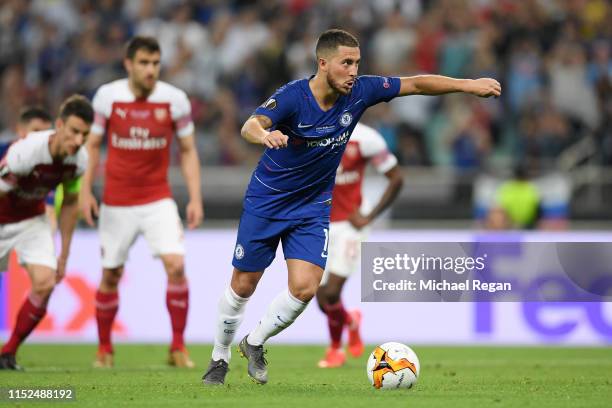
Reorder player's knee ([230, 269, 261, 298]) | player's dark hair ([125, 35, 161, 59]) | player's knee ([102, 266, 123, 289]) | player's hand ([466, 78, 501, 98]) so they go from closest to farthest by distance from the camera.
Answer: player's hand ([466, 78, 501, 98]) → player's knee ([230, 269, 261, 298]) → player's dark hair ([125, 35, 161, 59]) → player's knee ([102, 266, 123, 289])

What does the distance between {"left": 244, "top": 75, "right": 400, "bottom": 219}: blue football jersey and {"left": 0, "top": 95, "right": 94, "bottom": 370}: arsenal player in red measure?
2.36m

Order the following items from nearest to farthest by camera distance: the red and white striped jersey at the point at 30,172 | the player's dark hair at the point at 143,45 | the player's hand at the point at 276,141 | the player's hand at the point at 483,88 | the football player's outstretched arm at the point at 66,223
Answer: the player's hand at the point at 276,141, the player's hand at the point at 483,88, the red and white striped jersey at the point at 30,172, the football player's outstretched arm at the point at 66,223, the player's dark hair at the point at 143,45

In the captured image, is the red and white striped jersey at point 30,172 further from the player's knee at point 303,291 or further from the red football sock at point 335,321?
the player's knee at point 303,291

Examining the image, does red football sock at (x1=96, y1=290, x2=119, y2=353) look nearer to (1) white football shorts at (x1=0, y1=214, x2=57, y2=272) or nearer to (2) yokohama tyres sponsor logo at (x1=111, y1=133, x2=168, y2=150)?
(1) white football shorts at (x1=0, y1=214, x2=57, y2=272)

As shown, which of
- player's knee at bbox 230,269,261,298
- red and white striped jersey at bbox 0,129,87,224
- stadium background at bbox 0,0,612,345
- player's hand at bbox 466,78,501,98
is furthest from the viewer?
stadium background at bbox 0,0,612,345

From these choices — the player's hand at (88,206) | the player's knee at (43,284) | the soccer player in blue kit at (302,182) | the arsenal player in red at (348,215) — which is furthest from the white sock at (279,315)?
the arsenal player in red at (348,215)

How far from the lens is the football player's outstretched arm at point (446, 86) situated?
9.00m

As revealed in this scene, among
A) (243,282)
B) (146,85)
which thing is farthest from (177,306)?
(243,282)

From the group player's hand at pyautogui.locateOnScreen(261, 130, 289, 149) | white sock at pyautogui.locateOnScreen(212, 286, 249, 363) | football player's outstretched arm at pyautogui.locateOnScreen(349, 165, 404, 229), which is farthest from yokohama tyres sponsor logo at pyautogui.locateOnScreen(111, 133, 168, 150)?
player's hand at pyautogui.locateOnScreen(261, 130, 289, 149)

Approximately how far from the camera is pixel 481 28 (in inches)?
752

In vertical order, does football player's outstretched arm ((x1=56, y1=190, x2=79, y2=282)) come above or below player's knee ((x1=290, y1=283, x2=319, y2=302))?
above

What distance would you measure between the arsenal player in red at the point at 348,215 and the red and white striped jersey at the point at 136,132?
5.51 ft

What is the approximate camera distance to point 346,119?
9.17 metres

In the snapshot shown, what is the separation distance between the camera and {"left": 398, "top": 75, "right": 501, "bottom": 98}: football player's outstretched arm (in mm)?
9000
